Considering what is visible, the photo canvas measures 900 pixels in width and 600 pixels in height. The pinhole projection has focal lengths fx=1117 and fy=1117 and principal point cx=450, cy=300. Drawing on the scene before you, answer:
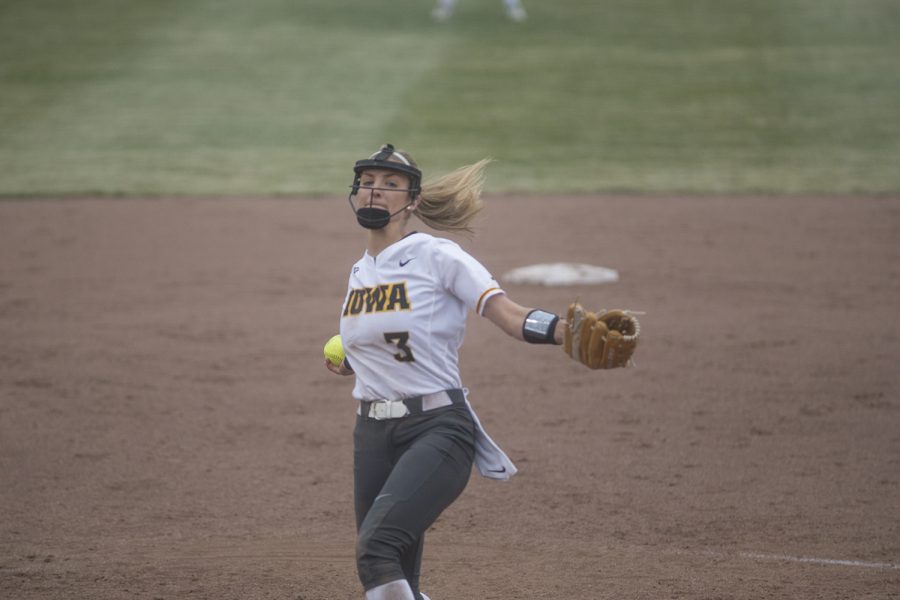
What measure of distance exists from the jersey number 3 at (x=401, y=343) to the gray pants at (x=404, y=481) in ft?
0.72

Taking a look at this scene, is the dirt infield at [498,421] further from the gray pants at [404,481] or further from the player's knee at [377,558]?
the player's knee at [377,558]

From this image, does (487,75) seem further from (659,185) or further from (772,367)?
(772,367)

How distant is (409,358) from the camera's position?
4.23 m

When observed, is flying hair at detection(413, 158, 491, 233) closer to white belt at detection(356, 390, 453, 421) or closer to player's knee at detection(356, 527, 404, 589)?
white belt at detection(356, 390, 453, 421)

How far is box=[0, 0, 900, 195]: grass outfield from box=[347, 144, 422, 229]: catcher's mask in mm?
11413

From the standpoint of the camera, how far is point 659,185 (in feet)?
51.9

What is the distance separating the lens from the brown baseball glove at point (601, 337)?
3.88 meters

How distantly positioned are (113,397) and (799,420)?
15.9ft

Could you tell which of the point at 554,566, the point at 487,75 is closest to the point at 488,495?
the point at 554,566

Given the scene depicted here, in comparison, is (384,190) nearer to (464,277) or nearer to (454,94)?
(464,277)

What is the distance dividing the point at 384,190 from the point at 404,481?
1.16m

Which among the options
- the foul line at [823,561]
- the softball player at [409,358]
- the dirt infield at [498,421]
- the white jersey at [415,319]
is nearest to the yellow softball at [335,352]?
the softball player at [409,358]

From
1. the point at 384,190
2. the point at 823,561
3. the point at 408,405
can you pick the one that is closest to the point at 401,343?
the point at 408,405

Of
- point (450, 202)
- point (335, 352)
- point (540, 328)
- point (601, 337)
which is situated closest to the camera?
point (601, 337)
